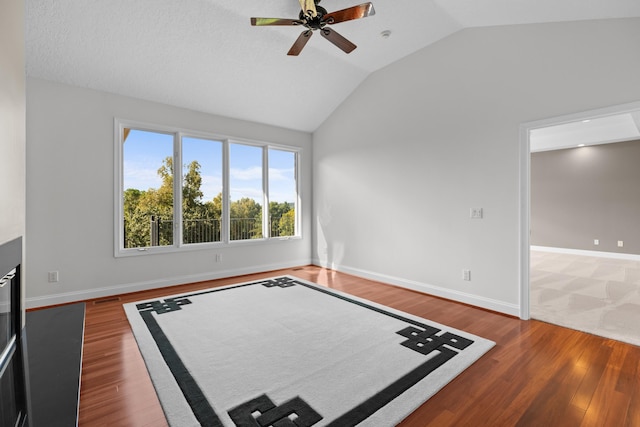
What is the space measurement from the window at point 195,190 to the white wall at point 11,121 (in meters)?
1.88

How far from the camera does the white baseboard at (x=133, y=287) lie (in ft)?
11.6

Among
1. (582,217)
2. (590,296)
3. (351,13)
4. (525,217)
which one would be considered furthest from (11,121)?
(582,217)

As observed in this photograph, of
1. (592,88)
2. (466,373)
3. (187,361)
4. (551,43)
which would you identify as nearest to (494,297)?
Result: (466,373)

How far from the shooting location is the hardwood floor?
170cm

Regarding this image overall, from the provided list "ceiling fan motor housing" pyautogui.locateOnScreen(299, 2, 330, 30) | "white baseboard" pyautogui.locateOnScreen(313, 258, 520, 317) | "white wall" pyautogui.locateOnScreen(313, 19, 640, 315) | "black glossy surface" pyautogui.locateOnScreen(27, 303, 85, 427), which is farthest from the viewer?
"white baseboard" pyautogui.locateOnScreen(313, 258, 520, 317)

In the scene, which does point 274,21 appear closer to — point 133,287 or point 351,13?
point 351,13

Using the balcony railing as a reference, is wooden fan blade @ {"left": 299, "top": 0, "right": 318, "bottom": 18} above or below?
above

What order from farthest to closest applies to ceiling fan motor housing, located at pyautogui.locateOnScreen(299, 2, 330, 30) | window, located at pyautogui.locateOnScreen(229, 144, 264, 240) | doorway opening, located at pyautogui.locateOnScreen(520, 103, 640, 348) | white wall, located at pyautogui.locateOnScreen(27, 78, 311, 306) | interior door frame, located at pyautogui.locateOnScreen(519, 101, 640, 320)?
window, located at pyautogui.locateOnScreen(229, 144, 264, 240) < doorway opening, located at pyautogui.locateOnScreen(520, 103, 640, 348) < white wall, located at pyautogui.locateOnScreen(27, 78, 311, 306) < interior door frame, located at pyautogui.locateOnScreen(519, 101, 640, 320) < ceiling fan motor housing, located at pyautogui.locateOnScreen(299, 2, 330, 30)

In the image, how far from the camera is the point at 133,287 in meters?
4.13

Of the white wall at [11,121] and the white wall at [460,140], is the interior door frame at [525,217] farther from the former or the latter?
the white wall at [11,121]

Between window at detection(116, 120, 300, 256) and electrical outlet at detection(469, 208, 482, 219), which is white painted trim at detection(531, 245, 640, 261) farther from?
window at detection(116, 120, 300, 256)

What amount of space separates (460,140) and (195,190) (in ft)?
12.7

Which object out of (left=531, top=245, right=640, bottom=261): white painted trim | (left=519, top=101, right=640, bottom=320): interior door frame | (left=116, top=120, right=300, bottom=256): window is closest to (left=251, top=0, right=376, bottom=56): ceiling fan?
(left=519, top=101, right=640, bottom=320): interior door frame

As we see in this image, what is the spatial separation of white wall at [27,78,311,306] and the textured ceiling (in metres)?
0.24
